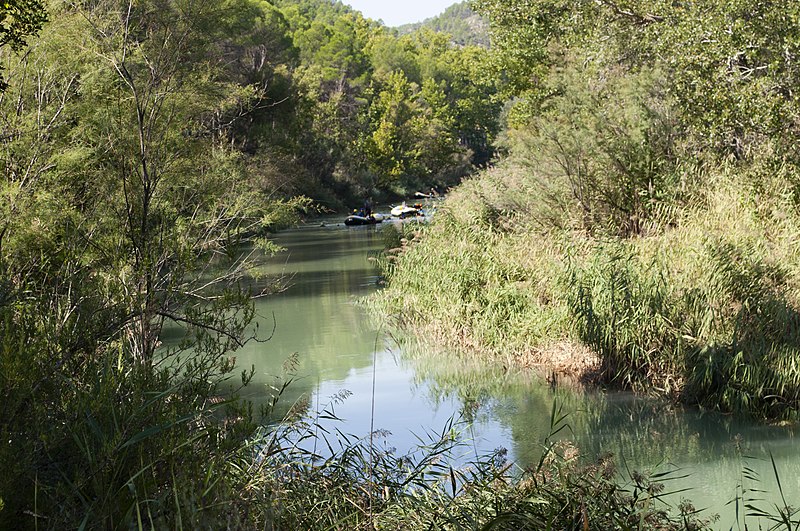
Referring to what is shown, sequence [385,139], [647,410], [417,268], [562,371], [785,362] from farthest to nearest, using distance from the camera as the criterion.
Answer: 1. [385,139]
2. [417,268]
3. [562,371]
4. [647,410]
5. [785,362]

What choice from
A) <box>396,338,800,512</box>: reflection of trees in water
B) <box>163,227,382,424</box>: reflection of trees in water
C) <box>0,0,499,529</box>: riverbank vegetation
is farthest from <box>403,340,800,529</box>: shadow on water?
<box>0,0,499,529</box>: riverbank vegetation

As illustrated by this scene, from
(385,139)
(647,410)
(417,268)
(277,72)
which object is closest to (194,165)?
(417,268)

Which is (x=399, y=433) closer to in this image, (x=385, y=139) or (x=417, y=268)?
(x=417, y=268)

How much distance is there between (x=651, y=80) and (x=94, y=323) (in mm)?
12532

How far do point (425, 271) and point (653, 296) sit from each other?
5.24m

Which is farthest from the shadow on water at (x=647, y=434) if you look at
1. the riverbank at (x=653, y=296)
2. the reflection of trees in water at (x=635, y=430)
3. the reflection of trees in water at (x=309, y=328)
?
the reflection of trees in water at (x=309, y=328)

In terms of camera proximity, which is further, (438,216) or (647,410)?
(438,216)

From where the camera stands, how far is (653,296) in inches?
416

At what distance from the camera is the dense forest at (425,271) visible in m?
4.39

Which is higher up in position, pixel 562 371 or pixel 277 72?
pixel 277 72

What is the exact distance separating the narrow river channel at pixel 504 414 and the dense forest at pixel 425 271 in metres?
0.48

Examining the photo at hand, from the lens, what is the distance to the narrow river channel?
8.04m

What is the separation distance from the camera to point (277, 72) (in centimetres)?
4072

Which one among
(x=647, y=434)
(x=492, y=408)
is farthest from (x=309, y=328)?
(x=647, y=434)
